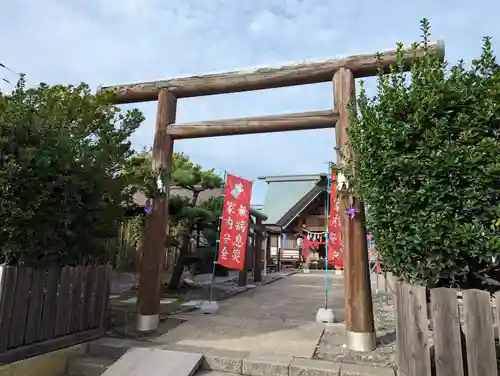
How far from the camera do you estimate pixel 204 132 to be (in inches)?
228

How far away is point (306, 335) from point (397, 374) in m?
1.72

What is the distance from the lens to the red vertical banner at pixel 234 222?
25.2 feet

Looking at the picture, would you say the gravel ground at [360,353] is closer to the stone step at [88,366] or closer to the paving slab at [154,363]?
the paving slab at [154,363]

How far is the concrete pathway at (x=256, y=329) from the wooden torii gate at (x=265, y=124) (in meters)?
0.65

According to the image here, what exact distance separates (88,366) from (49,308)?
84 centimetres

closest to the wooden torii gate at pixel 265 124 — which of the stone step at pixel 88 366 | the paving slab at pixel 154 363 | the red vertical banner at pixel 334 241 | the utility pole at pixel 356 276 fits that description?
the utility pole at pixel 356 276

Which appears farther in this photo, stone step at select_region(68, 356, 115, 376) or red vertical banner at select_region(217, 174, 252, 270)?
red vertical banner at select_region(217, 174, 252, 270)

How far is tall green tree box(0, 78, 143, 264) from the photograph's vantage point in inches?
151

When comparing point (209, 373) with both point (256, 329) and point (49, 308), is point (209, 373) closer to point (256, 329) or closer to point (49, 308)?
point (256, 329)

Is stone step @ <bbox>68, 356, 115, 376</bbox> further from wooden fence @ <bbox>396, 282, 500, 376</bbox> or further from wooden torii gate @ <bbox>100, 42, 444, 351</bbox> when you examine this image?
wooden fence @ <bbox>396, 282, 500, 376</bbox>

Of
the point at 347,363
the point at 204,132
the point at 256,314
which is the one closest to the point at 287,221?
the point at 256,314

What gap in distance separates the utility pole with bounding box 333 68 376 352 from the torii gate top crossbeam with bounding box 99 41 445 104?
0.55 metres

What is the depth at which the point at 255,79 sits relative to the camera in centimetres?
557

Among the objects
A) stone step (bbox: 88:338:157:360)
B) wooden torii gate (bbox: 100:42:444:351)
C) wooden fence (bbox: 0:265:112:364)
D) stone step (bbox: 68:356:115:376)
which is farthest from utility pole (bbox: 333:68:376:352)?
wooden fence (bbox: 0:265:112:364)
